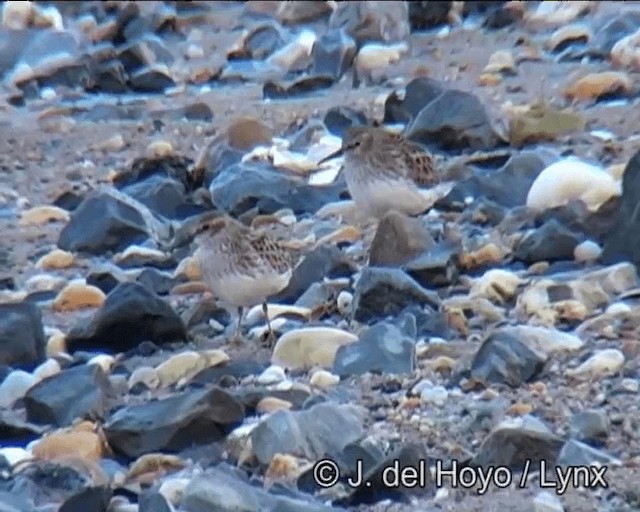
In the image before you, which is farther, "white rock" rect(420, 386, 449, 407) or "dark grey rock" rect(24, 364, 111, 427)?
"dark grey rock" rect(24, 364, 111, 427)

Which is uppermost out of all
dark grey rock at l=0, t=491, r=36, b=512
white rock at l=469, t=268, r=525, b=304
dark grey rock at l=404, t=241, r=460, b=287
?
dark grey rock at l=404, t=241, r=460, b=287

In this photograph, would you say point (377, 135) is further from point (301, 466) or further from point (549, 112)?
point (301, 466)

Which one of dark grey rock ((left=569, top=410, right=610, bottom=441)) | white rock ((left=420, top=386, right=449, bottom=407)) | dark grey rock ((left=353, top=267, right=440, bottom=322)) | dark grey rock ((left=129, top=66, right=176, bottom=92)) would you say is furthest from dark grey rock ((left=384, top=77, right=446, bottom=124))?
dark grey rock ((left=569, top=410, right=610, bottom=441))

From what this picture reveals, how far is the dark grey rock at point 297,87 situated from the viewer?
36.4ft

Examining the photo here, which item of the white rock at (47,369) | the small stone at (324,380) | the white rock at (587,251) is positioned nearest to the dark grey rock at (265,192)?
the white rock at (587,251)

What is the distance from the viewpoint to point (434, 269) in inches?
279

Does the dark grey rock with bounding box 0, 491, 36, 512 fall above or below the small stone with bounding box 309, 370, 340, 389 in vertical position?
below

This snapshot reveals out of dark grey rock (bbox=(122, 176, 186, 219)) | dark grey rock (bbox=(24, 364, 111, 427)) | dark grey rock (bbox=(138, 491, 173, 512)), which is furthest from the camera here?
dark grey rock (bbox=(122, 176, 186, 219))

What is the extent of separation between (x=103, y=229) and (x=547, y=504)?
3.87 m

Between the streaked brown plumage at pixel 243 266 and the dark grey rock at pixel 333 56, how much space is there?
4381 millimetres

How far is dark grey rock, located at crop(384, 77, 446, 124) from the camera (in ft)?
32.2

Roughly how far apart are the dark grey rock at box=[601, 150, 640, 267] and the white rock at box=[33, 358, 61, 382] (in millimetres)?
1990

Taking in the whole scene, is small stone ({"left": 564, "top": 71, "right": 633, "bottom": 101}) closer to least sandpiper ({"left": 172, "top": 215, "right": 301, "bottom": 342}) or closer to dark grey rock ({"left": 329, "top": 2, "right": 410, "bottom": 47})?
dark grey rock ({"left": 329, "top": 2, "right": 410, "bottom": 47})

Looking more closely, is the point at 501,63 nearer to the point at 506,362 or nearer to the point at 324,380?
the point at 324,380
